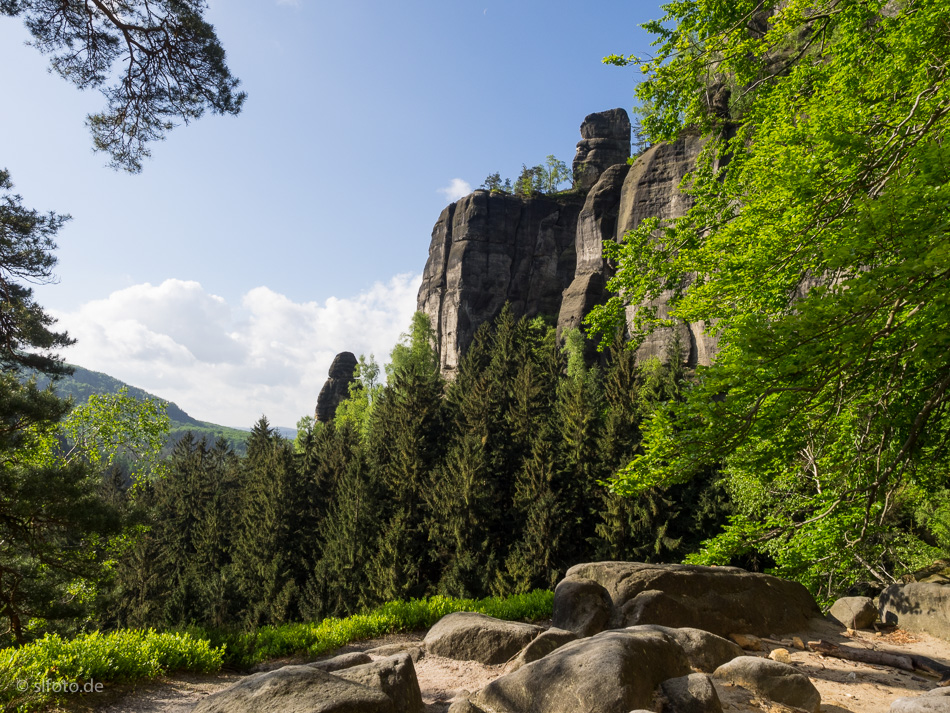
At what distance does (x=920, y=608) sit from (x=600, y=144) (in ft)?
210

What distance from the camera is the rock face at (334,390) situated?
209 feet

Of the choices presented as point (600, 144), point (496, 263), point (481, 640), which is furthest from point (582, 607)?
point (600, 144)

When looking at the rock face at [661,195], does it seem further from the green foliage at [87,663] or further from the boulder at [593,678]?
the green foliage at [87,663]

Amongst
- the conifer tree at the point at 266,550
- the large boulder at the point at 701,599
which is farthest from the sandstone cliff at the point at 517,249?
the large boulder at the point at 701,599

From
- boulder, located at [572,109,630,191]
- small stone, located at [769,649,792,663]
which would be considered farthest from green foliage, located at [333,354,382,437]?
small stone, located at [769,649,792,663]

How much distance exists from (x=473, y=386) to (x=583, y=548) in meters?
10.1

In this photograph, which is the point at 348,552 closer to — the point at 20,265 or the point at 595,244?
the point at 20,265

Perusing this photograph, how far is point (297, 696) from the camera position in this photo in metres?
4.27

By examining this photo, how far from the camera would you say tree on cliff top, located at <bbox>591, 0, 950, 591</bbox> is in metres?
4.60

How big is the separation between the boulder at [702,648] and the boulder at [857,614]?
131 inches

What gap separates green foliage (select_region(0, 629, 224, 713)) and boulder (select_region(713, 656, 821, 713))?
269 inches

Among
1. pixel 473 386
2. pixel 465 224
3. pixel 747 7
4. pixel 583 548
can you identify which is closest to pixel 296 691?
pixel 747 7

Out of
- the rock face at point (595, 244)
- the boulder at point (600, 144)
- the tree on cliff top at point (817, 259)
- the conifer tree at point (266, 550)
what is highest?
the boulder at point (600, 144)

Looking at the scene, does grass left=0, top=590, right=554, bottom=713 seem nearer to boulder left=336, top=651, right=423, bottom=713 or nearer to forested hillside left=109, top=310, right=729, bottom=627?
boulder left=336, top=651, right=423, bottom=713
